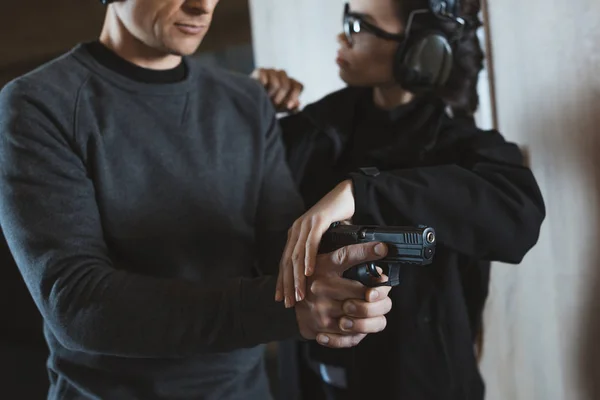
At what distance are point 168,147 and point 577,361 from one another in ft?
1.91

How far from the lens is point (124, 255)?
28.6 inches

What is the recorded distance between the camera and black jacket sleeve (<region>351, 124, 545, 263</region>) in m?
0.72

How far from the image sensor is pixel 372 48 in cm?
88

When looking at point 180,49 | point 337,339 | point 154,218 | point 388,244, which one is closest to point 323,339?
point 337,339

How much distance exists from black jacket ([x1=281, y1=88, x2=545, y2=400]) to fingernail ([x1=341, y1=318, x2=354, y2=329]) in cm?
15

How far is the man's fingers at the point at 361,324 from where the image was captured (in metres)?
0.60

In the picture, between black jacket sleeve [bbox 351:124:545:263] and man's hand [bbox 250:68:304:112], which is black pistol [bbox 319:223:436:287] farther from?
man's hand [bbox 250:68:304:112]

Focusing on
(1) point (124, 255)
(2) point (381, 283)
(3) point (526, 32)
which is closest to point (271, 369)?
(1) point (124, 255)

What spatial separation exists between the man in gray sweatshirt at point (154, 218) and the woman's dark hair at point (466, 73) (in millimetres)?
264

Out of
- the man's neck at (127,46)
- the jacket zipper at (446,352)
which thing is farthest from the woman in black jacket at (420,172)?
the man's neck at (127,46)

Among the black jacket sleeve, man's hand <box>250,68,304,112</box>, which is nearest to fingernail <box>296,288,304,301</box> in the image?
the black jacket sleeve

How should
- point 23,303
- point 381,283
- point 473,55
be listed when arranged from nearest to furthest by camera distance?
point 381,283
point 23,303
point 473,55

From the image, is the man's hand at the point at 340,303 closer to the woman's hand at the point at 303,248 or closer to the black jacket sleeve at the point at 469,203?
the woman's hand at the point at 303,248

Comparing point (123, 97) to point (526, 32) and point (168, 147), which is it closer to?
point (168, 147)
